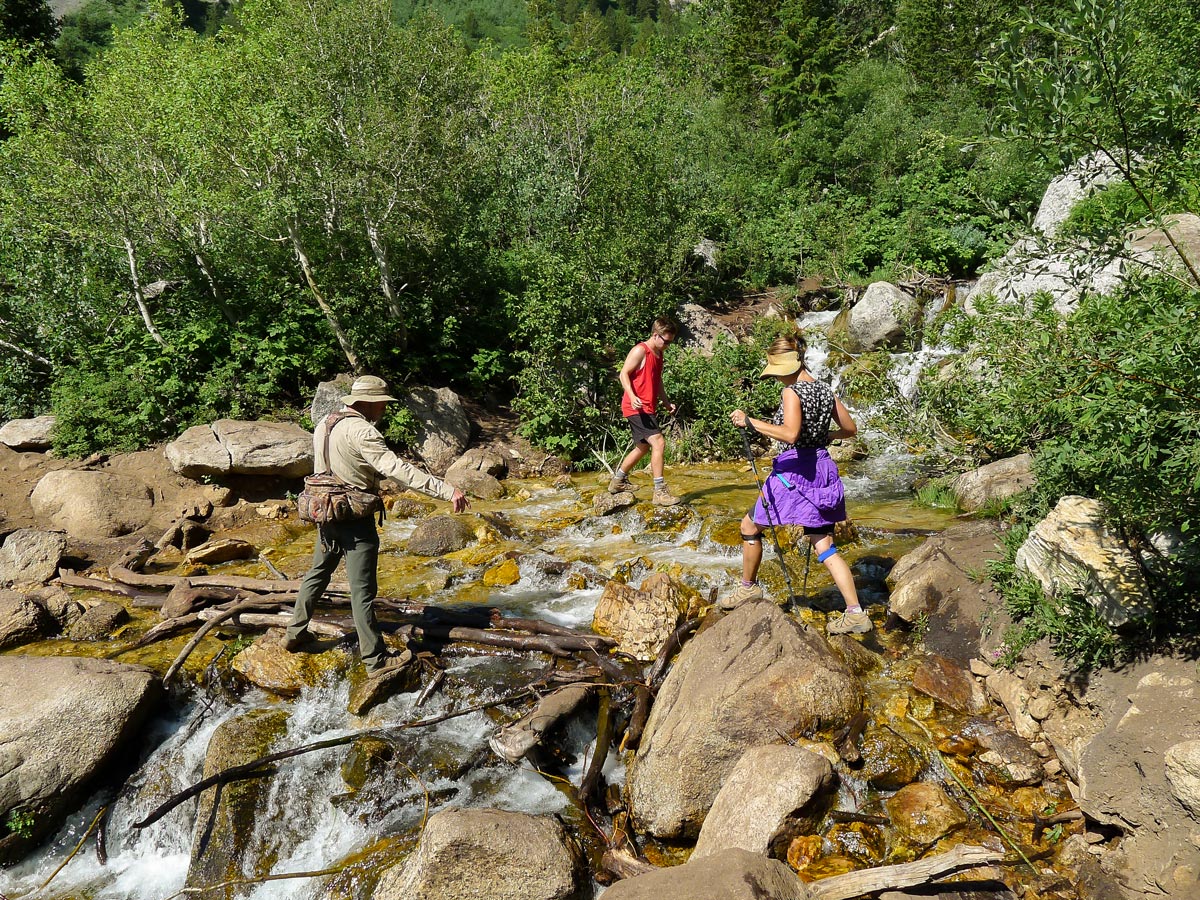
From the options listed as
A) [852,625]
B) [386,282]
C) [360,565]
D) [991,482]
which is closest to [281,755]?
[360,565]

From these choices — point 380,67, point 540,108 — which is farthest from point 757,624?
point 540,108

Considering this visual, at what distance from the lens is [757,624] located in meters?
5.39

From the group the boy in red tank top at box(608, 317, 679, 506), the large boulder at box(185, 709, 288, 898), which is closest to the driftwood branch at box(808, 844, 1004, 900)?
the large boulder at box(185, 709, 288, 898)

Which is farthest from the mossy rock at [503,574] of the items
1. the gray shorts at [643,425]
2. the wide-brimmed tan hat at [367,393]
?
the wide-brimmed tan hat at [367,393]

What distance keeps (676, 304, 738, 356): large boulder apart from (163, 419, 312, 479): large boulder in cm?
936

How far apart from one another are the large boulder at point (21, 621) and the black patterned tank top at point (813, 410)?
8.17 meters

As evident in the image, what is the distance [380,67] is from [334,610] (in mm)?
14028

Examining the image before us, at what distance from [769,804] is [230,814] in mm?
3931

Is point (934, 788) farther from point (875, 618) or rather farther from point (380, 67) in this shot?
point (380, 67)

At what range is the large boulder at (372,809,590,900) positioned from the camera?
4.06 m

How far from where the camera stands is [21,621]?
24.7 ft

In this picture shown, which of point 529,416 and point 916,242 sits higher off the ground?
point 916,242

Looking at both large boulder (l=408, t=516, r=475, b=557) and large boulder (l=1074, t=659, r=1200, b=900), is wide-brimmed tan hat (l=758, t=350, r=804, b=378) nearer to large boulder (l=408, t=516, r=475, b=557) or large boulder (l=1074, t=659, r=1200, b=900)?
large boulder (l=1074, t=659, r=1200, b=900)

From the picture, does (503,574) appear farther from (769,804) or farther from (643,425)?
(769,804)
